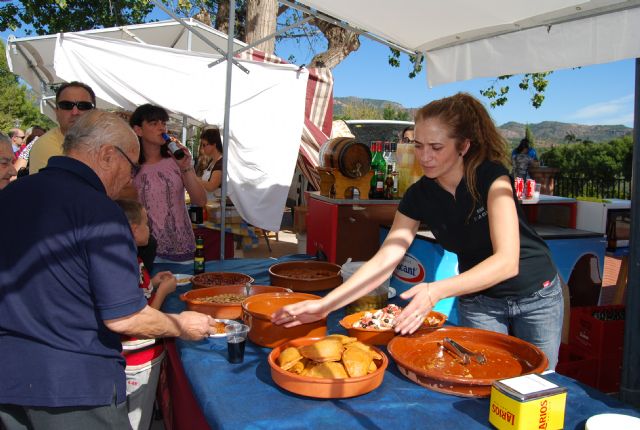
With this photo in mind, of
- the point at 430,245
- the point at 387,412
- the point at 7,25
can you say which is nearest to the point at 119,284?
the point at 387,412

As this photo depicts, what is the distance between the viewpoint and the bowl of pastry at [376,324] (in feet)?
5.96

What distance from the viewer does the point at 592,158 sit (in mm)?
20297

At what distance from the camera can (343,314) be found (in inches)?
89.0

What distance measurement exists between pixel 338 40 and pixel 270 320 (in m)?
9.19

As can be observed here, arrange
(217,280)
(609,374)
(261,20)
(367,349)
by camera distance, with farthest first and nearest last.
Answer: (261,20)
(609,374)
(217,280)
(367,349)

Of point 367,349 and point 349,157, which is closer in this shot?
point 367,349

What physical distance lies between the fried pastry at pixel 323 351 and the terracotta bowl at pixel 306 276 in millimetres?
917

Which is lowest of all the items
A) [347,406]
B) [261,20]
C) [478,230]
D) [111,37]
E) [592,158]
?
[347,406]

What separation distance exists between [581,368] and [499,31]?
2.20 metres

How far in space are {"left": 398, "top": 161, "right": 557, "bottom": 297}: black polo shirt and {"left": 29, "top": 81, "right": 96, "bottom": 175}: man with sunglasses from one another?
209 centimetres

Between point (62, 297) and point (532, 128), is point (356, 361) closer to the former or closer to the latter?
point (62, 297)

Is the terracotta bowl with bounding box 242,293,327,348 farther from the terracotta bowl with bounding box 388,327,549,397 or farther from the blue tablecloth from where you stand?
the terracotta bowl with bounding box 388,327,549,397

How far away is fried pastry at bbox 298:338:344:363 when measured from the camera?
4.93 feet

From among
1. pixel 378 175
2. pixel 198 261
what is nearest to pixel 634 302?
pixel 378 175
